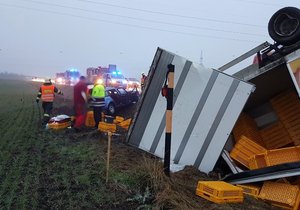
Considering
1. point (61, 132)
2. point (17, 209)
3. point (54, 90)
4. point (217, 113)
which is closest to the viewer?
point (17, 209)

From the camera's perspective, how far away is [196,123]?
25.3 feet

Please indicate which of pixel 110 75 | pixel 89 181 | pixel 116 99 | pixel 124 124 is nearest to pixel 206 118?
pixel 89 181

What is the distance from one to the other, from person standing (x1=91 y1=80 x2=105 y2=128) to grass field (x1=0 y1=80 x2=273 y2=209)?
3.31 meters

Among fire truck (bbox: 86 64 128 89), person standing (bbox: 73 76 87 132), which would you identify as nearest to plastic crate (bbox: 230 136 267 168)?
person standing (bbox: 73 76 87 132)

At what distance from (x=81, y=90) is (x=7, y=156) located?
2.99 m

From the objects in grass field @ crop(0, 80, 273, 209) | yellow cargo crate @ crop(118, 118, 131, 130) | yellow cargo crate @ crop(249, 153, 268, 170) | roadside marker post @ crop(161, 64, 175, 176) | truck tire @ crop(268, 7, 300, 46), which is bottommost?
yellow cargo crate @ crop(118, 118, 131, 130)

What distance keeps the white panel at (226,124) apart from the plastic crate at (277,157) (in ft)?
2.34

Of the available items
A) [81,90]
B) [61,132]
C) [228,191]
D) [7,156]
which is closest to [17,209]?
[228,191]

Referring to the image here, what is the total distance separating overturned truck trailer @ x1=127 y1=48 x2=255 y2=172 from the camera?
7.61m

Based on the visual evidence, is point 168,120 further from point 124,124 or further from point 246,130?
point 124,124

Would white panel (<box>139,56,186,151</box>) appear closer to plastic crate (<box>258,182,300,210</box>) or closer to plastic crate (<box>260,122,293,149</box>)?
plastic crate (<box>258,182,300,210</box>)

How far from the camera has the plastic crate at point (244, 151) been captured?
7.98 metres

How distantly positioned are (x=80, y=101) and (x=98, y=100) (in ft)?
4.68

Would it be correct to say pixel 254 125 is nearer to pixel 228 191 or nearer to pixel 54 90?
pixel 228 191
